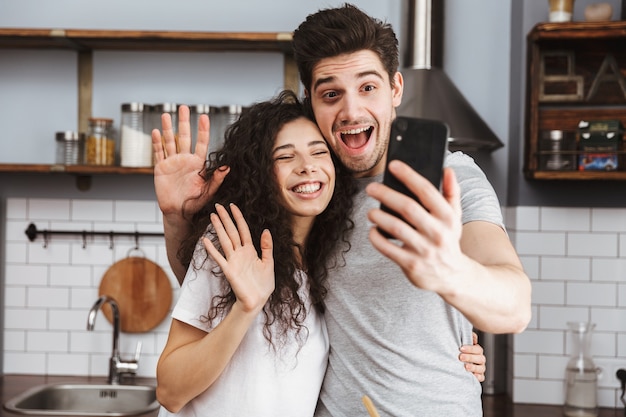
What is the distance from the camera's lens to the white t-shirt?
153 cm

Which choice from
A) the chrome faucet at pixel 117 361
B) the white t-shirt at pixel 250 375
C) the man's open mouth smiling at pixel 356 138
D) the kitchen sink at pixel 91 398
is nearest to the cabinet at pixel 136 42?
the chrome faucet at pixel 117 361

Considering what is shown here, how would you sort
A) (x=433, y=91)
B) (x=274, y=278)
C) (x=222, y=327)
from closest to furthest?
(x=222, y=327)
(x=274, y=278)
(x=433, y=91)

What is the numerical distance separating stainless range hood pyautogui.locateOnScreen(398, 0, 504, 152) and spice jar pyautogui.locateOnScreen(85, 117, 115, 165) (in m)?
1.16

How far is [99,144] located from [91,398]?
101cm

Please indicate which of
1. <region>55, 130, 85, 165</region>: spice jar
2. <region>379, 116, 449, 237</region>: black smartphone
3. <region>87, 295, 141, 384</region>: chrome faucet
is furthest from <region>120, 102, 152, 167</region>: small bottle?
<region>379, 116, 449, 237</region>: black smartphone

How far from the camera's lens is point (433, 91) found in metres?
2.92

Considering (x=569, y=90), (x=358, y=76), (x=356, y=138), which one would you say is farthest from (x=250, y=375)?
(x=569, y=90)

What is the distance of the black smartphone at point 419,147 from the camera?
0.99 meters

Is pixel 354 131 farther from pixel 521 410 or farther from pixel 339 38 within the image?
pixel 521 410

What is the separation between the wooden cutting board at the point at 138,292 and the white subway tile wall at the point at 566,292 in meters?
1.44

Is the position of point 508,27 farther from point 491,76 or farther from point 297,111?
point 297,111

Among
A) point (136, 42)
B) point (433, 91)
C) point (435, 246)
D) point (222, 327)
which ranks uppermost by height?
point (136, 42)

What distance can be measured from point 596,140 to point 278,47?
1.27 meters

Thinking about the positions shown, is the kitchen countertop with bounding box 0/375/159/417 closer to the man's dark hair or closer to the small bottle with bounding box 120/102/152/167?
the small bottle with bounding box 120/102/152/167
